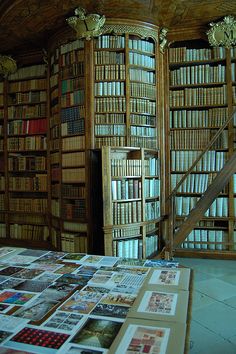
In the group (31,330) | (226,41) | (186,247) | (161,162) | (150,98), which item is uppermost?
(226,41)

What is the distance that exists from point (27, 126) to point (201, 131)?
108 inches

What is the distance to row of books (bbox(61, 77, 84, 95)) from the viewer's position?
13.1 feet

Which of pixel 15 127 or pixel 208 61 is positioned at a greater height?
pixel 208 61

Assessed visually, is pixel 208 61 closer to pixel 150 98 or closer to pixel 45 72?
pixel 150 98

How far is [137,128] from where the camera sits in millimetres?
4070

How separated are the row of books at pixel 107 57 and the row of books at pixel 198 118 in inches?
41.6

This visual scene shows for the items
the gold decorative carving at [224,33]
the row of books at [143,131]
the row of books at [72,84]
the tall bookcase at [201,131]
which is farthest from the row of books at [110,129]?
the gold decorative carving at [224,33]

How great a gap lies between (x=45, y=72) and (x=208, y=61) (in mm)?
2491

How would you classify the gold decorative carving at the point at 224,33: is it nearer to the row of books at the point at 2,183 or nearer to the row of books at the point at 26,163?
the row of books at the point at 26,163

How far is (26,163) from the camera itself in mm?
4879

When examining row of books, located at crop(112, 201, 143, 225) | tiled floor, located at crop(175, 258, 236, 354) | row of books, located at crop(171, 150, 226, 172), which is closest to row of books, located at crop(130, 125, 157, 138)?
row of books, located at crop(171, 150, 226, 172)

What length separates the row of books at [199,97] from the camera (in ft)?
13.6

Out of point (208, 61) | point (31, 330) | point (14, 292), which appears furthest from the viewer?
point (208, 61)

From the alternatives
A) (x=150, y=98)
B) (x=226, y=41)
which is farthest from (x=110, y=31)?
(x=226, y=41)
